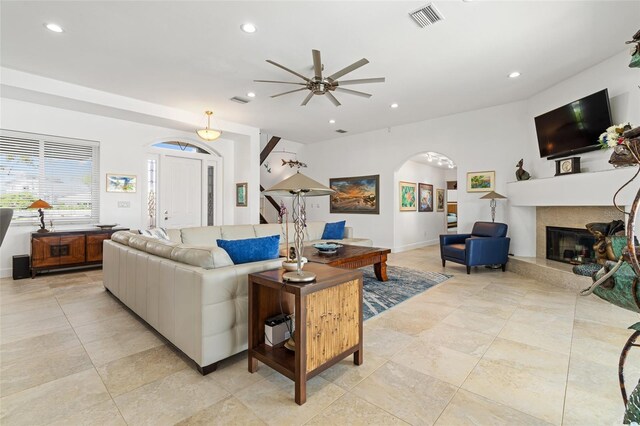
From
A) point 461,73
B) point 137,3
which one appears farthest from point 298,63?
point 461,73

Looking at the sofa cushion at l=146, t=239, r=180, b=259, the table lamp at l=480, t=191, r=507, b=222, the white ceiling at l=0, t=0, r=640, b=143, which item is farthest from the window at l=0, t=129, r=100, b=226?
the table lamp at l=480, t=191, r=507, b=222

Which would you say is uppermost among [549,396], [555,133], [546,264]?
[555,133]

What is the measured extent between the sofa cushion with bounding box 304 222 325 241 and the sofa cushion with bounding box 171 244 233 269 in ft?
11.9

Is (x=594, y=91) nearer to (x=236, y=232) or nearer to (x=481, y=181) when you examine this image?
(x=481, y=181)

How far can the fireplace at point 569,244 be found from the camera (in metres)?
4.40

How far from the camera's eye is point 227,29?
10.6ft

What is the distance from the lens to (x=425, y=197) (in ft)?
29.7

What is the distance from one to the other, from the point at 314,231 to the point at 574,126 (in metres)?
4.61

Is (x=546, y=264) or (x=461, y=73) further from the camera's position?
(x=546, y=264)

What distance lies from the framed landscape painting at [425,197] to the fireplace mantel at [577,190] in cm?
337

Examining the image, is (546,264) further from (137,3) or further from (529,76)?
(137,3)

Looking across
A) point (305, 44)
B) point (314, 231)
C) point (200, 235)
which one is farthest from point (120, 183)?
point (305, 44)

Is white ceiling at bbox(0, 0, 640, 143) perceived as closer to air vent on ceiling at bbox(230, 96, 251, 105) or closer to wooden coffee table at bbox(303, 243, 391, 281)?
air vent on ceiling at bbox(230, 96, 251, 105)

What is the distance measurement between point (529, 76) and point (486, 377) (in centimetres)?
455
